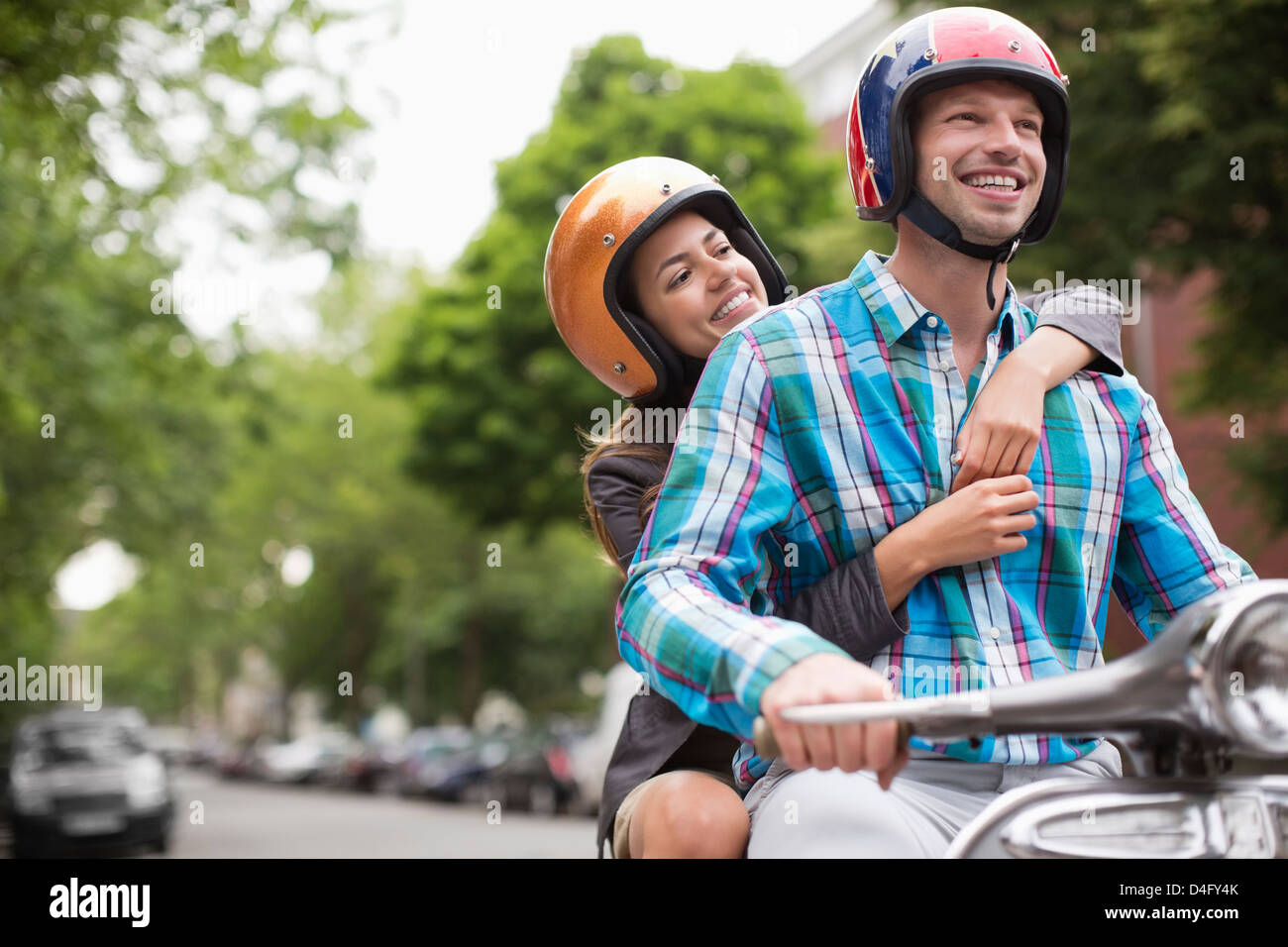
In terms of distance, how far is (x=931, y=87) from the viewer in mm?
1862

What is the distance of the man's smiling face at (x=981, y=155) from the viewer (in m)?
1.88

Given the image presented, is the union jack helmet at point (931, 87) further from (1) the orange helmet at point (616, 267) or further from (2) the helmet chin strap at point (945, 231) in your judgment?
(1) the orange helmet at point (616, 267)

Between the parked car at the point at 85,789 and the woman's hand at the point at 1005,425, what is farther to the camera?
the parked car at the point at 85,789

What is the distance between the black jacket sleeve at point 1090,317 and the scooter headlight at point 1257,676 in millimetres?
876

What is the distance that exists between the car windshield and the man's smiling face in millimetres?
15778

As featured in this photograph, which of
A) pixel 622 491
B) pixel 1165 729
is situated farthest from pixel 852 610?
pixel 622 491

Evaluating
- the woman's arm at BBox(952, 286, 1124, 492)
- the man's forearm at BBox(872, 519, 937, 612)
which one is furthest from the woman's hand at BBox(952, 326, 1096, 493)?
the man's forearm at BBox(872, 519, 937, 612)

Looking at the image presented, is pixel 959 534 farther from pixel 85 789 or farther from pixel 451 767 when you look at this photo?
pixel 451 767

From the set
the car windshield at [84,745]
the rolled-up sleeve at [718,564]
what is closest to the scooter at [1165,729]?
the rolled-up sleeve at [718,564]

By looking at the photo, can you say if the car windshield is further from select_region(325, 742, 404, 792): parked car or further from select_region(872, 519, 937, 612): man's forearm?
select_region(325, 742, 404, 792): parked car

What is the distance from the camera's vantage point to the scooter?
1.23m

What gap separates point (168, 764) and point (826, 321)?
17.6m

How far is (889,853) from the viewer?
1521mm
